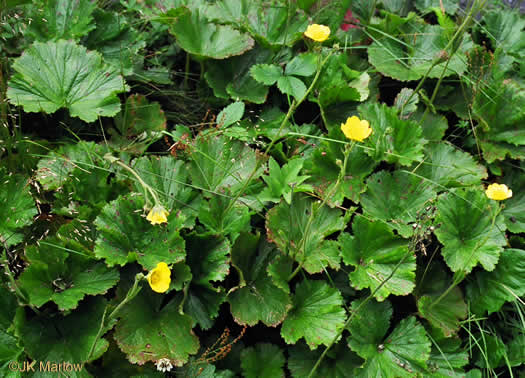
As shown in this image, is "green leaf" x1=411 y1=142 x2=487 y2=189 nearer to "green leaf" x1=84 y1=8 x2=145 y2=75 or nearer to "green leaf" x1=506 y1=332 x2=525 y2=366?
"green leaf" x1=506 y1=332 x2=525 y2=366

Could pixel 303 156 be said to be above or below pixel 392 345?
above

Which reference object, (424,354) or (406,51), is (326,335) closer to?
(424,354)

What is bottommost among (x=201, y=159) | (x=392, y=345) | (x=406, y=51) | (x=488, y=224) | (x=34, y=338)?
(x=392, y=345)

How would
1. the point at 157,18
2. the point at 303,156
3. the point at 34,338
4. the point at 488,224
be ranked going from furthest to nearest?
the point at 157,18, the point at 303,156, the point at 488,224, the point at 34,338

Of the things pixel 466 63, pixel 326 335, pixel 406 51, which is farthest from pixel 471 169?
pixel 326 335

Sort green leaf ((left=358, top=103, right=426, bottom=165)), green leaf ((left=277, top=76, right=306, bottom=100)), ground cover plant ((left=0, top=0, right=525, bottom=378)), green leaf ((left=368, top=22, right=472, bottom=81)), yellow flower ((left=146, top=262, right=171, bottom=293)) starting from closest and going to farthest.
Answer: yellow flower ((left=146, top=262, right=171, bottom=293)) < ground cover plant ((left=0, top=0, right=525, bottom=378)) < green leaf ((left=358, top=103, right=426, bottom=165)) < green leaf ((left=277, top=76, right=306, bottom=100)) < green leaf ((left=368, top=22, right=472, bottom=81))

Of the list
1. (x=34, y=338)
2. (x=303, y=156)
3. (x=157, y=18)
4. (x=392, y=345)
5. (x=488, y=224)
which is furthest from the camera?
(x=157, y=18)

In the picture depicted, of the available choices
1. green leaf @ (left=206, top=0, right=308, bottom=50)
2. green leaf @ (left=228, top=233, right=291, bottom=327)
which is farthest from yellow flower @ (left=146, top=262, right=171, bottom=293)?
green leaf @ (left=206, top=0, right=308, bottom=50)

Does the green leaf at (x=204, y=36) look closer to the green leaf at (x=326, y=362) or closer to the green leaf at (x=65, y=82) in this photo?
the green leaf at (x=65, y=82)
